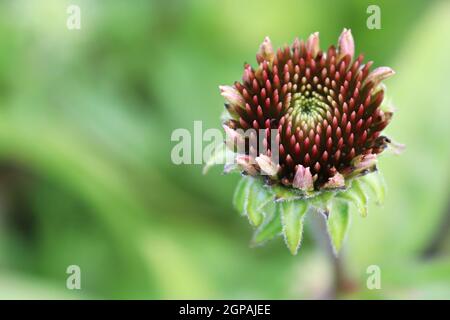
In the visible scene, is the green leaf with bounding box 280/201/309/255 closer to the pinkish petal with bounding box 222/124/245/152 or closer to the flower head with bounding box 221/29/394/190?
the flower head with bounding box 221/29/394/190

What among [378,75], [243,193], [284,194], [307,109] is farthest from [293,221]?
[378,75]

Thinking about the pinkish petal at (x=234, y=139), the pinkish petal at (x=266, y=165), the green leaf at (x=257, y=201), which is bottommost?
the green leaf at (x=257, y=201)

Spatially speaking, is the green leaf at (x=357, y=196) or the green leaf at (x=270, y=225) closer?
the green leaf at (x=357, y=196)

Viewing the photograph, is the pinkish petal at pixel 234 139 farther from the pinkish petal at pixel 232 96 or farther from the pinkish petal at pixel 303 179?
the pinkish petal at pixel 303 179

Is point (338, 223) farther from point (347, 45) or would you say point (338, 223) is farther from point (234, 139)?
point (347, 45)

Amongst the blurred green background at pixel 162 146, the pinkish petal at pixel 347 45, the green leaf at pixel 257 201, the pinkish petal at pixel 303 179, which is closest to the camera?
the pinkish petal at pixel 303 179

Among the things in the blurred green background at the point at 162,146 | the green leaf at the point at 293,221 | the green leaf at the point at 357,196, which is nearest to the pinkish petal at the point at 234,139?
the green leaf at the point at 293,221

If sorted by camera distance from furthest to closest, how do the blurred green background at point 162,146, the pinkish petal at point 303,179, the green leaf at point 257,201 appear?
the blurred green background at point 162,146
the green leaf at point 257,201
the pinkish petal at point 303,179

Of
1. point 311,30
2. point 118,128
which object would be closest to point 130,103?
point 118,128

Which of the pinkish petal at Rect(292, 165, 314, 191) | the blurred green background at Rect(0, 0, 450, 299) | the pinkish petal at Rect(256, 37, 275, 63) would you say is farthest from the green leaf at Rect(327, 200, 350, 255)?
the blurred green background at Rect(0, 0, 450, 299)
